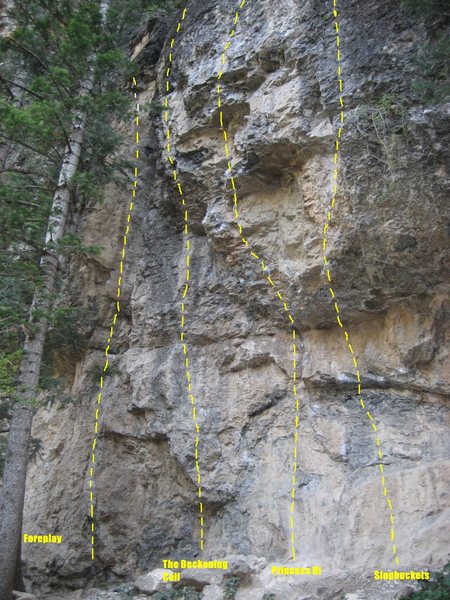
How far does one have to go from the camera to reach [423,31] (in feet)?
26.3

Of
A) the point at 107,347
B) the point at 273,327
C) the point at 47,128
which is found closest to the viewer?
the point at 47,128

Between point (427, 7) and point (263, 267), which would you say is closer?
point (427, 7)

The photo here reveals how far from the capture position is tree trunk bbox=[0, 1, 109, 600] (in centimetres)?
783

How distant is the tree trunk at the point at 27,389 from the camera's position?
308 inches

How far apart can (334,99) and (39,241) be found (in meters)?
5.29

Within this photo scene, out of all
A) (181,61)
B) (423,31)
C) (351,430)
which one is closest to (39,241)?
(181,61)

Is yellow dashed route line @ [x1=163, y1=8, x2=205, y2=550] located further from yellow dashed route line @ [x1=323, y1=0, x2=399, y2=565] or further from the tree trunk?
yellow dashed route line @ [x1=323, y1=0, x2=399, y2=565]

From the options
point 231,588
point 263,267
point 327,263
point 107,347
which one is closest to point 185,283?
point 263,267

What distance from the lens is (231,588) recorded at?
25.0ft

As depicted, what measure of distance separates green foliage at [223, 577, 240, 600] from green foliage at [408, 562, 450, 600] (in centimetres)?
233

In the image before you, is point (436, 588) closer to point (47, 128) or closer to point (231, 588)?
point (231, 588)

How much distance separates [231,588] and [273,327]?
4.05m

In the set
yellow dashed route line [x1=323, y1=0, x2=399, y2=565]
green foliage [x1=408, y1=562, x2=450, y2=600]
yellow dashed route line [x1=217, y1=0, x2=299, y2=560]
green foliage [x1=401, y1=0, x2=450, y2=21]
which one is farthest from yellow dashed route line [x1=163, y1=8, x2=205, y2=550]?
green foliage [x1=401, y1=0, x2=450, y2=21]

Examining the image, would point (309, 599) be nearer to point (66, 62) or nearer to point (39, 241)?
point (39, 241)
